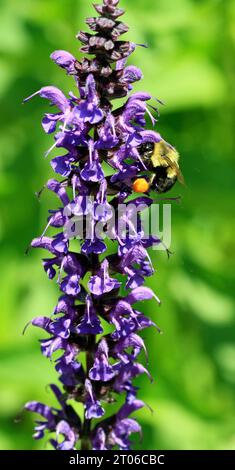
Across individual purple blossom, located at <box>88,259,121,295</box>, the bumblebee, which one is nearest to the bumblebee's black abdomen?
the bumblebee

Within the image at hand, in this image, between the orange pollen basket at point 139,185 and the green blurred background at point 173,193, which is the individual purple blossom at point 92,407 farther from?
the green blurred background at point 173,193

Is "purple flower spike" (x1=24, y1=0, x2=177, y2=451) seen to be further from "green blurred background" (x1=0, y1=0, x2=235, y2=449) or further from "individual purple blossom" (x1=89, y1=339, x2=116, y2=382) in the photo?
"green blurred background" (x1=0, y1=0, x2=235, y2=449)

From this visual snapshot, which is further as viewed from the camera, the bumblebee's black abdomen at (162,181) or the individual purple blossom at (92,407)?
the bumblebee's black abdomen at (162,181)

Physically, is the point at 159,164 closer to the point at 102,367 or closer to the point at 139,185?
the point at 139,185

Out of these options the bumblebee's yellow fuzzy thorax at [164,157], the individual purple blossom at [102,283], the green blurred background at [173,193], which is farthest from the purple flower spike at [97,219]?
the green blurred background at [173,193]
